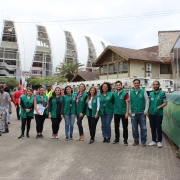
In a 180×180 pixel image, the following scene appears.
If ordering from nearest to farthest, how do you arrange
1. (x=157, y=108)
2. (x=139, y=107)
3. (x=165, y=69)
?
(x=157, y=108), (x=139, y=107), (x=165, y=69)

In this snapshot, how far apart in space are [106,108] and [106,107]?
0.09 ft

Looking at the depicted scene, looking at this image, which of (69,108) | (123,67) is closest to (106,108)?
(69,108)

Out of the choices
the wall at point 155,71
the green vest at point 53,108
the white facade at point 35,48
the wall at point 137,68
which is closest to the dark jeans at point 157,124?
the green vest at point 53,108

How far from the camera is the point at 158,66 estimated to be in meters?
25.9

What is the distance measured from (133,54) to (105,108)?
748 inches

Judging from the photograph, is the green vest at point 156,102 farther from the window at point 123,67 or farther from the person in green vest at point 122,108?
the window at point 123,67

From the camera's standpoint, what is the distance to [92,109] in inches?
248

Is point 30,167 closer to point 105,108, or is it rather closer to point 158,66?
point 105,108

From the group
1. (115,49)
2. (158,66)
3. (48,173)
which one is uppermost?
(115,49)

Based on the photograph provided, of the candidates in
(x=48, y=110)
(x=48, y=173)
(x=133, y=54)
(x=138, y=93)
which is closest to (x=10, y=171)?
(x=48, y=173)

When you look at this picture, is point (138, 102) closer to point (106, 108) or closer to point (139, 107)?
point (139, 107)

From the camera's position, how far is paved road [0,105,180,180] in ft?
12.7

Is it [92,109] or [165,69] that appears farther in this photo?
[165,69]

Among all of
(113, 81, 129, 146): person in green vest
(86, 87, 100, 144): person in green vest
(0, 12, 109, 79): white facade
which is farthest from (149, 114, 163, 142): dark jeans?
(0, 12, 109, 79): white facade
